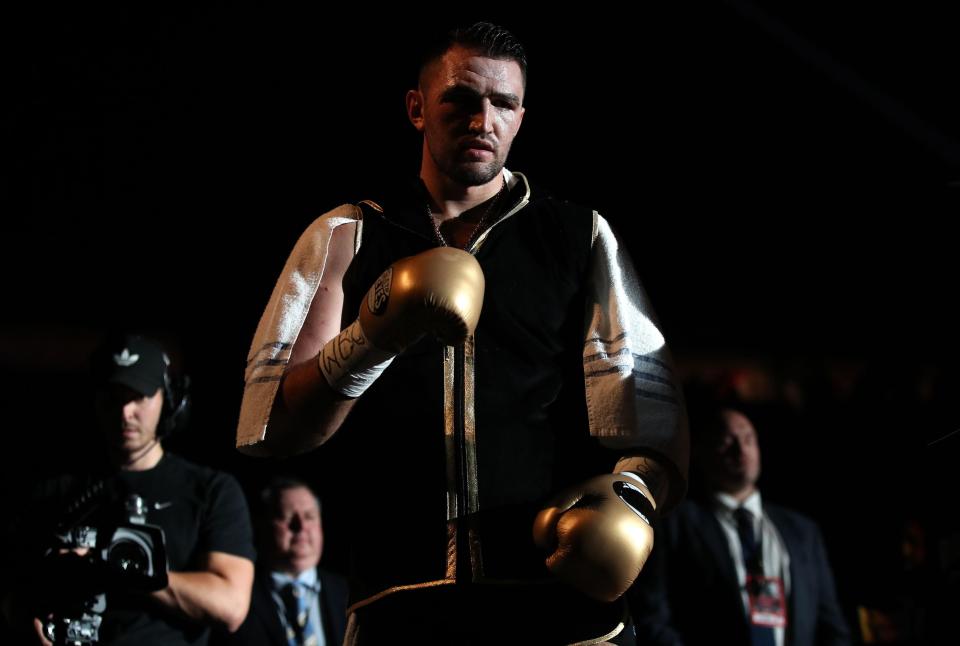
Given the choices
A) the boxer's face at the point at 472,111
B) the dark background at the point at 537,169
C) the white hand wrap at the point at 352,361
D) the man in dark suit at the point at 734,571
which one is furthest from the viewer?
the dark background at the point at 537,169

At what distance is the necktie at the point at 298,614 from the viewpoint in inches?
149

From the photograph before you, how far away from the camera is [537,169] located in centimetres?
478


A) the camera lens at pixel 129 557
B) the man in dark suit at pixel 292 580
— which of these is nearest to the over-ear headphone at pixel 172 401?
the camera lens at pixel 129 557

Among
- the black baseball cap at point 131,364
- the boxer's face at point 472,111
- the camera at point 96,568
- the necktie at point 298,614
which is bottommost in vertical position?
the necktie at point 298,614

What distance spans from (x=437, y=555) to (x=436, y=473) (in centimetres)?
14

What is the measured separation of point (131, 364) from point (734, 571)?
7.07 ft

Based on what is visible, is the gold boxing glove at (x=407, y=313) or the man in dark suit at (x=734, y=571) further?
the man in dark suit at (x=734, y=571)

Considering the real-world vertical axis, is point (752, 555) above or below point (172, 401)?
below

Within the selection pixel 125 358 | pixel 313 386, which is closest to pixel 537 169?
pixel 125 358

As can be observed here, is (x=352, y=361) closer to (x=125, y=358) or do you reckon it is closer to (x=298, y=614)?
(x=125, y=358)

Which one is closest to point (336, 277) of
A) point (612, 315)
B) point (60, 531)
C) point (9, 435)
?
point (612, 315)

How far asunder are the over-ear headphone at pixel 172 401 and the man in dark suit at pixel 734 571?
167 cm

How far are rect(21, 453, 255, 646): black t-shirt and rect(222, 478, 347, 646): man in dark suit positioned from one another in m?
0.67

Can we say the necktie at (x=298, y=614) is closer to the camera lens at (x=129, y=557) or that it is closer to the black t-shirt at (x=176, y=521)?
the black t-shirt at (x=176, y=521)
